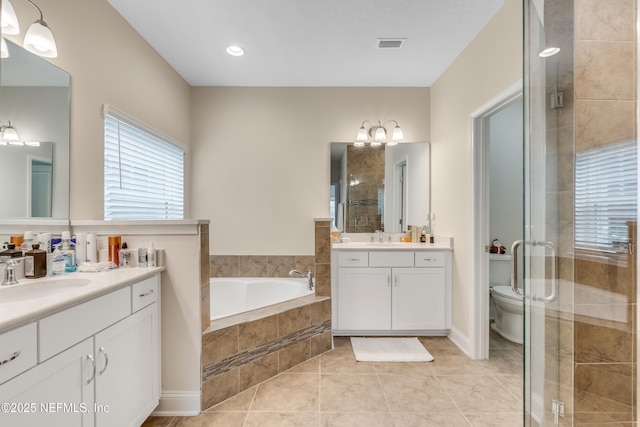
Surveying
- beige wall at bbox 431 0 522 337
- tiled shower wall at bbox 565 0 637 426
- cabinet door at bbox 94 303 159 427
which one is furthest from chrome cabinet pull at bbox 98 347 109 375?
beige wall at bbox 431 0 522 337

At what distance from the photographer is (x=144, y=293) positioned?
5.10 feet

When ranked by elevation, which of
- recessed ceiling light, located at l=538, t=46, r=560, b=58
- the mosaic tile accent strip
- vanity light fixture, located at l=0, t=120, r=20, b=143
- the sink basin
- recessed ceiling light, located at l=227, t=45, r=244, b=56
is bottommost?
the mosaic tile accent strip

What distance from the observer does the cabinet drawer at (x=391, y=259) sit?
9.04 ft

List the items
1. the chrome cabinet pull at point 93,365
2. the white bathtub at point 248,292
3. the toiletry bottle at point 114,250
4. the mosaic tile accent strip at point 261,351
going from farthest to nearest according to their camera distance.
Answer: the white bathtub at point 248,292 < the mosaic tile accent strip at point 261,351 < the toiletry bottle at point 114,250 < the chrome cabinet pull at point 93,365

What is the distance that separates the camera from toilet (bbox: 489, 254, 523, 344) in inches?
105

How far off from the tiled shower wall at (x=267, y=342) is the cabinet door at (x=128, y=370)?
276 mm

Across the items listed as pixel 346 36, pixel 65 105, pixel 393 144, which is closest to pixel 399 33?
pixel 346 36

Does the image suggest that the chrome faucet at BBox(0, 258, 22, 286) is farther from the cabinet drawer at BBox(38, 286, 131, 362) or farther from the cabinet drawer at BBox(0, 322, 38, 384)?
the cabinet drawer at BBox(0, 322, 38, 384)

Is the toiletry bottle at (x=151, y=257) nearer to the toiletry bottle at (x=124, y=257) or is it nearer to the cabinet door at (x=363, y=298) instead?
the toiletry bottle at (x=124, y=257)

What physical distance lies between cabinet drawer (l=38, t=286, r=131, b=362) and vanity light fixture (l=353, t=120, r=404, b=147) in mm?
2521

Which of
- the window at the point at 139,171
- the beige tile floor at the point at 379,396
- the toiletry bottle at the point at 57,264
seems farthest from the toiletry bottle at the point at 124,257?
the beige tile floor at the point at 379,396

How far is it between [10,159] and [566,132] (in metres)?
2.54

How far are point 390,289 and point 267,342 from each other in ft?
4.08

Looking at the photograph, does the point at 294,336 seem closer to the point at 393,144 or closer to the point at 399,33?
the point at 393,144
